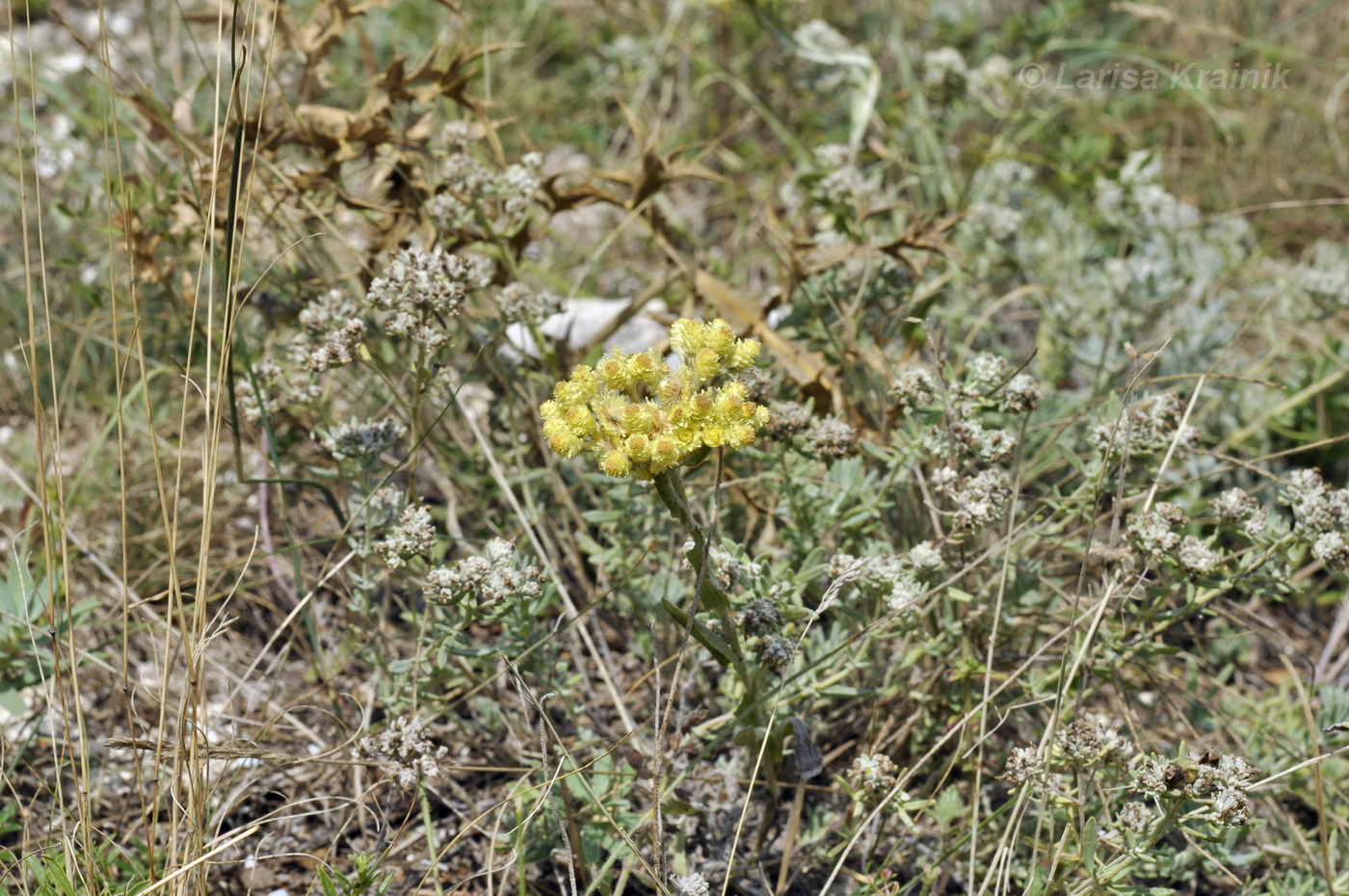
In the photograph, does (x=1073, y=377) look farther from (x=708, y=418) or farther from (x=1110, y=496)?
(x=708, y=418)

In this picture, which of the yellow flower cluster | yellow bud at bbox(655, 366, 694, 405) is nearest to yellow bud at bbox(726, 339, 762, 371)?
the yellow flower cluster

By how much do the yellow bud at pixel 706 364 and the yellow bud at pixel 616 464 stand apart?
0.23m

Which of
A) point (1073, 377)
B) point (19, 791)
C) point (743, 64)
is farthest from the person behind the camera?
point (743, 64)

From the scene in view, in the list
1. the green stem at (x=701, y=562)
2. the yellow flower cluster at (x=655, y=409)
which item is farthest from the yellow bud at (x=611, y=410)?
the green stem at (x=701, y=562)

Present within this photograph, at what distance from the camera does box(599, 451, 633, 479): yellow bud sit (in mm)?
1776

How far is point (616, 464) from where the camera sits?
1.78 meters

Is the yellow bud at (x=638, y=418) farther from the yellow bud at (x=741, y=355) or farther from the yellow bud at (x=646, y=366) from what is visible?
the yellow bud at (x=741, y=355)

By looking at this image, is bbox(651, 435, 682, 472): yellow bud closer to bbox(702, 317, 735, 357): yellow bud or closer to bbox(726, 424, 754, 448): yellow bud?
bbox(726, 424, 754, 448): yellow bud

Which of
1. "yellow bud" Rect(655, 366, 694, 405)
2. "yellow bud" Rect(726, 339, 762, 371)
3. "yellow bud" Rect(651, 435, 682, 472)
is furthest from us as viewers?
"yellow bud" Rect(726, 339, 762, 371)

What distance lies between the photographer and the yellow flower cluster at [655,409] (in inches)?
70.8

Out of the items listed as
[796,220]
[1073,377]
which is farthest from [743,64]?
[1073,377]

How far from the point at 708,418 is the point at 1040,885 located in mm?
1246

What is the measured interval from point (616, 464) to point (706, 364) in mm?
267

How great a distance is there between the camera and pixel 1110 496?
2807 mm
